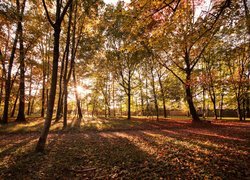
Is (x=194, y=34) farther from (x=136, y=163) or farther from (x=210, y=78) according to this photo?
(x=210, y=78)

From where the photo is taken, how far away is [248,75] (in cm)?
2520

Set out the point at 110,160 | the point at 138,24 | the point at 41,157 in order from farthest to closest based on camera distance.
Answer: the point at 138,24 → the point at 41,157 → the point at 110,160

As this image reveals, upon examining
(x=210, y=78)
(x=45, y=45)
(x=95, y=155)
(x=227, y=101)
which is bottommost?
(x=95, y=155)

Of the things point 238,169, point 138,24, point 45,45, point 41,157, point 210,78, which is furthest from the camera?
point 45,45

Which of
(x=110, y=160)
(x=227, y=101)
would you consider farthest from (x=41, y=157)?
(x=227, y=101)

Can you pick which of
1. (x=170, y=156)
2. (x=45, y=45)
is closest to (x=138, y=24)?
(x=170, y=156)

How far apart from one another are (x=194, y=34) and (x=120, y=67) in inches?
712

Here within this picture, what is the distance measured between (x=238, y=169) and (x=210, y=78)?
14174 mm

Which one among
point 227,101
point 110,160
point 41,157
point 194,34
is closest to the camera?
point 110,160

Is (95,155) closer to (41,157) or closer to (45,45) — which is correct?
(41,157)

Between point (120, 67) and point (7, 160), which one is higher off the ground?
point (120, 67)

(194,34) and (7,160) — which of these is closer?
(7,160)

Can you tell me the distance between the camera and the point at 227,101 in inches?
1352

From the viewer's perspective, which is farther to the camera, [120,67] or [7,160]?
[120,67]
